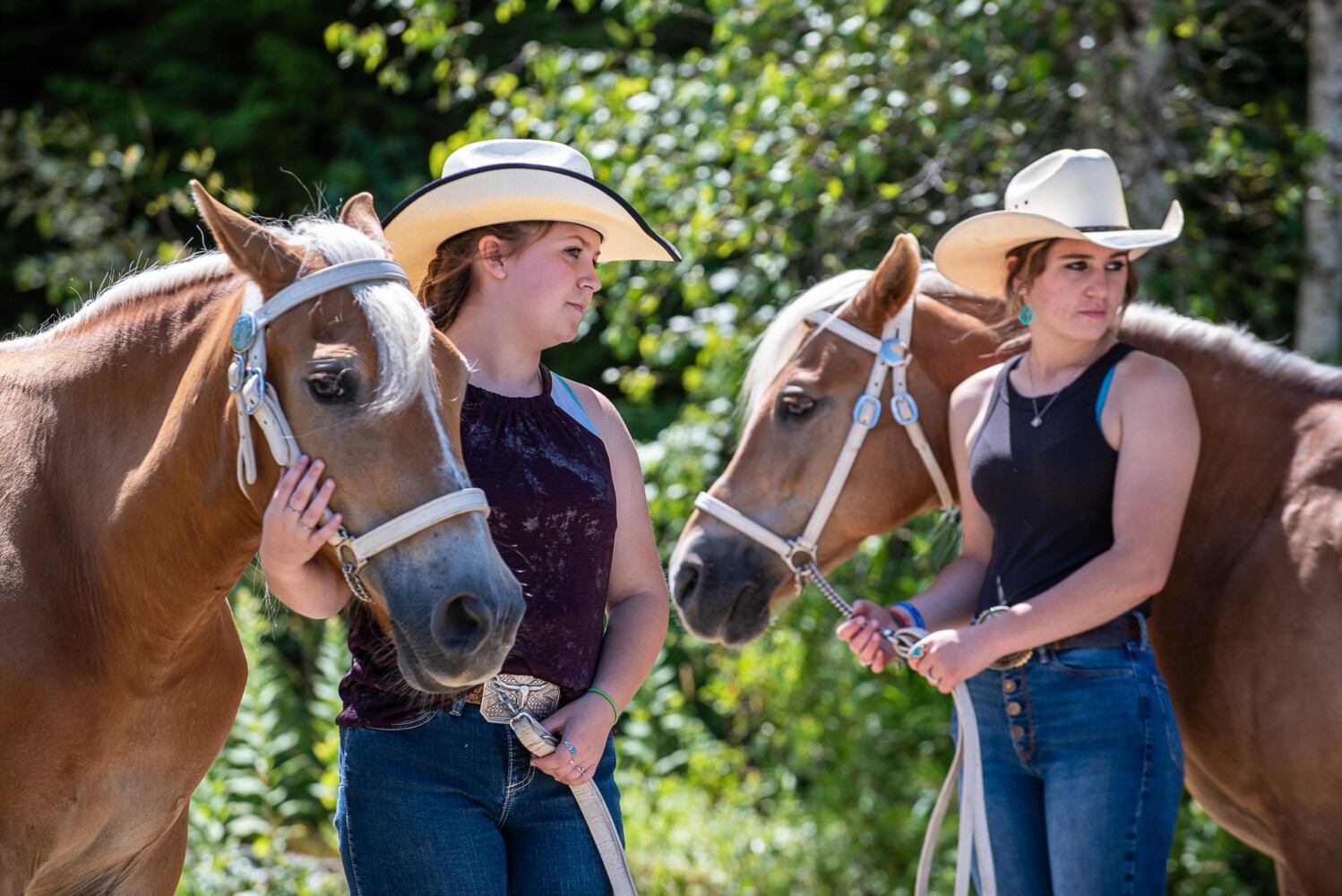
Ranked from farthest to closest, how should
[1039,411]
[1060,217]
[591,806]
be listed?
[1060,217], [1039,411], [591,806]

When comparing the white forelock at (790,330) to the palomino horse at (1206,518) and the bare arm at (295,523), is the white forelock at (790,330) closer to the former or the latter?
the palomino horse at (1206,518)

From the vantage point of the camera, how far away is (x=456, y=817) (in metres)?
1.94

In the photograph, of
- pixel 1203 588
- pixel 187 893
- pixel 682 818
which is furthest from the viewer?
pixel 682 818

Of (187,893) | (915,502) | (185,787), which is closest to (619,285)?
(915,502)

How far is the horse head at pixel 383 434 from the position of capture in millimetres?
1807

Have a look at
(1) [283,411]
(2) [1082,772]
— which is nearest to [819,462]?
(2) [1082,772]

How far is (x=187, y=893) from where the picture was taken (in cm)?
414

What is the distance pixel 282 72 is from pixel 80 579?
6844 mm

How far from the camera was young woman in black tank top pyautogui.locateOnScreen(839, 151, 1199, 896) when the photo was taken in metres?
2.30

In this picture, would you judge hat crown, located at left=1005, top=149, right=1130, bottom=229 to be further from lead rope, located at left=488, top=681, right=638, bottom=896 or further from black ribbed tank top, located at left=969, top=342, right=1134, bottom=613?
lead rope, located at left=488, top=681, right=638, bottom=896

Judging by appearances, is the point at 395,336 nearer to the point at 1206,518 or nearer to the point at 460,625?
the point at 460,625

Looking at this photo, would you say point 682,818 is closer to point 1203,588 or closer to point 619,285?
point 619,285

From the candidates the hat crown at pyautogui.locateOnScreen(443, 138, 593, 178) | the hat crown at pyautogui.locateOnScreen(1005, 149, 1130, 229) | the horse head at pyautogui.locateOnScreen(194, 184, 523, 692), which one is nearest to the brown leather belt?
the hat crown at pyautogui.locateOnScreen(1005, 149, 1130, 229)

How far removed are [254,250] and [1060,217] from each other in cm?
167
